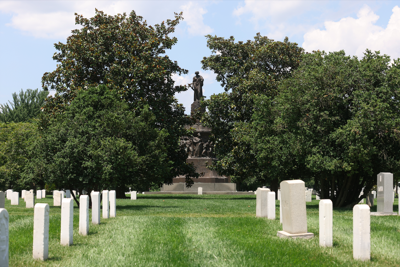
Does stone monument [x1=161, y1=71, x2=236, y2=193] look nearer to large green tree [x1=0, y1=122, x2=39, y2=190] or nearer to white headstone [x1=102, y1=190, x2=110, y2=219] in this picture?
large green tree [x1=0, y1=122, x2=39, y2=190]

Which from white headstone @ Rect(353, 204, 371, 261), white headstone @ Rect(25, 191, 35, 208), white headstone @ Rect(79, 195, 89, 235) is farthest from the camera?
white headstone @ Rect(25, 191, 35, 208)

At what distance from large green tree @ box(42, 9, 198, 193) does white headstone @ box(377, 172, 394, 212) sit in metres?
14.6

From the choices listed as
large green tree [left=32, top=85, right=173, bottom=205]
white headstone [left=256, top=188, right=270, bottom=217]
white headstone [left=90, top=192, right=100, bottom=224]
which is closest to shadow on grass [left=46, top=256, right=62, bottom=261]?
white headstone [left=90, top=192, right=100, bottom=224]

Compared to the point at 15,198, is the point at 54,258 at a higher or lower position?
higher

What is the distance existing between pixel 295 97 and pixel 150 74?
10547 millimetres

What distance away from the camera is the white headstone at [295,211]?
11.1 m

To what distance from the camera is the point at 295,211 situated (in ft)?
36.2

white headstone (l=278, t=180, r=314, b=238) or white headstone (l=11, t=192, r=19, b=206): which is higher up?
white headstone (l=278, t=180, r=314, b=238)

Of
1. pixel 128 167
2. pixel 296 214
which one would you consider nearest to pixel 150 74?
pixel 128 167

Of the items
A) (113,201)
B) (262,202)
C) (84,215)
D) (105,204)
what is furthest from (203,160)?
(84,215)

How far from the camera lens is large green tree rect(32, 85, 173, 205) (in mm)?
23266

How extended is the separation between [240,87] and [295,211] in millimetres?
25385

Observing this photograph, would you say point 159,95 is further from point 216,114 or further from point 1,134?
point 1,134

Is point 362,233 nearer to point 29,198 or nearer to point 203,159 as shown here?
point 29,198
